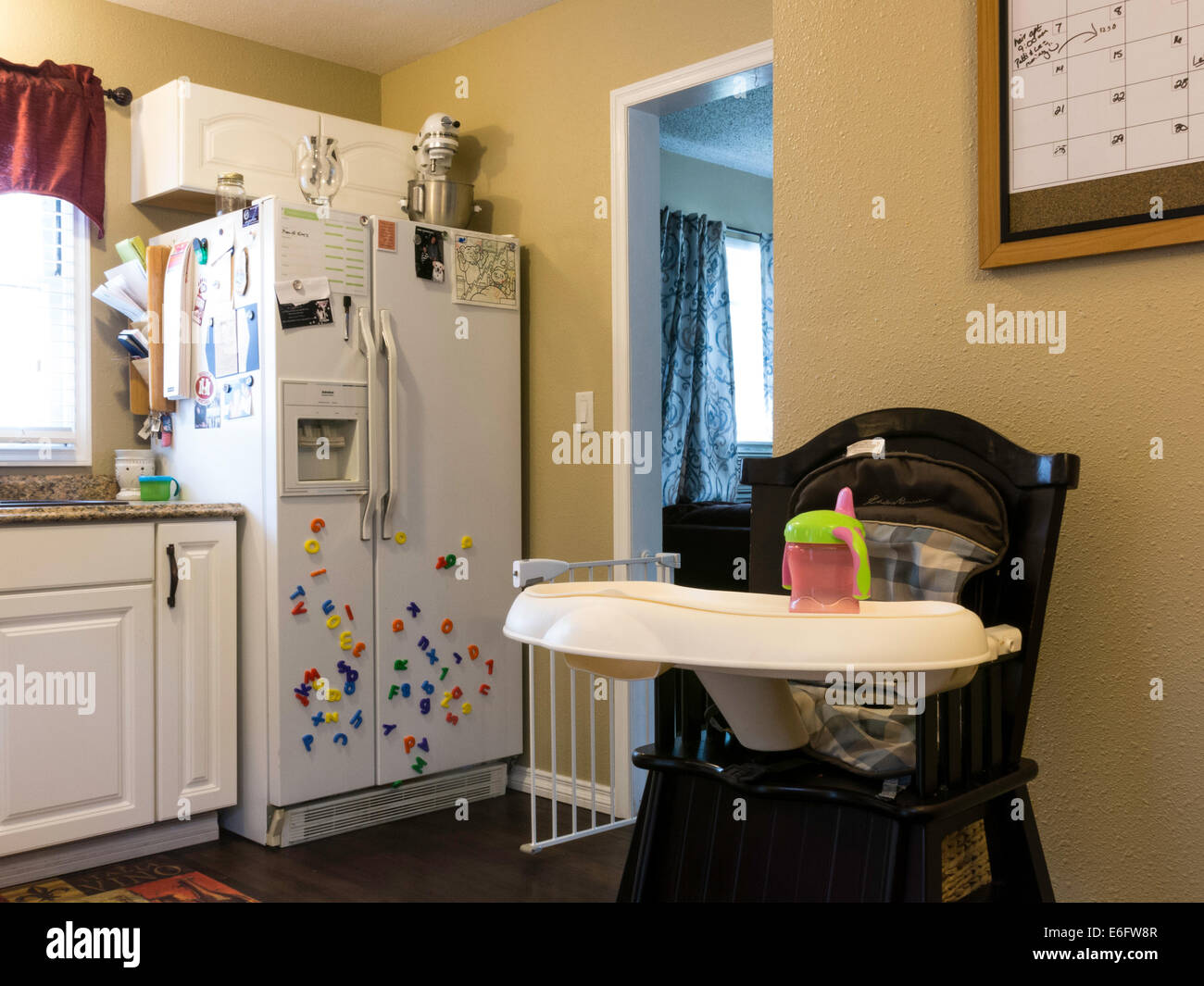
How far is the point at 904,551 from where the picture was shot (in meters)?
1.54

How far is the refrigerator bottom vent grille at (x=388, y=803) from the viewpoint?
121 inches

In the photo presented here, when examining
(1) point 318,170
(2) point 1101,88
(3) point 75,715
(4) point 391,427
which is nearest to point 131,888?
(3) point 75,715

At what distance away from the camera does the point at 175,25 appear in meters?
3.69

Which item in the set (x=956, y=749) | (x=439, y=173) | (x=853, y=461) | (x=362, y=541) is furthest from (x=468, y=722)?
(x=956, y=749)

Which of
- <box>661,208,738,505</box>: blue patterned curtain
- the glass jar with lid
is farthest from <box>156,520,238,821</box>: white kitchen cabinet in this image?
<box>661,208,738,505</box>: blue patterned curtain

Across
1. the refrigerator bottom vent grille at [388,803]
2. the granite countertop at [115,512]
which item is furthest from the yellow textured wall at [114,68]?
the refrigerator bottom vent grille at [388,803]

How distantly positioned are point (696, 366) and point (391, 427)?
311 cm

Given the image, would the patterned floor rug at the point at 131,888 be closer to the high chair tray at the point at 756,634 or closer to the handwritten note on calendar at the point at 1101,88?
the high chair tray at the point at 756,634

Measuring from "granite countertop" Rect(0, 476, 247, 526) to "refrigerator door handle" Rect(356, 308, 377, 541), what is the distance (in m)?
0.34

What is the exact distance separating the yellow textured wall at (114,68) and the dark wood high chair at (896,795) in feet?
8.61

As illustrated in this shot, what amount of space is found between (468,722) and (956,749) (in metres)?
2.32

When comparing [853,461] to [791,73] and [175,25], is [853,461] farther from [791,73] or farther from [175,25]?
[175,25]

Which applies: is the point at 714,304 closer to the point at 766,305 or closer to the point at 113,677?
the point at 766,305

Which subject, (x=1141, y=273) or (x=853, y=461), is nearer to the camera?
(x=1141, y=273)
